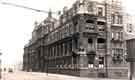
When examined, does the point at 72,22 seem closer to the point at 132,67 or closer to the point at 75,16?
the point at 75,16

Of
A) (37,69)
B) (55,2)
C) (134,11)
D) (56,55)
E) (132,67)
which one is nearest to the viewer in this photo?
(132,67)

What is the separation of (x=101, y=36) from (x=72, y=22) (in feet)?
16.0

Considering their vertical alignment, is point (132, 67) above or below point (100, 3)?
below

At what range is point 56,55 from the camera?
43.8 metres

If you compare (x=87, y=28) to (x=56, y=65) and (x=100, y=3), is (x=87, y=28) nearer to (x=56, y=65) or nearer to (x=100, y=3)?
(x=100, y=3)

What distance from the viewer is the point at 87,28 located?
112ft

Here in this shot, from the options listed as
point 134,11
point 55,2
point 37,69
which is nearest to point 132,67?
point 134,11

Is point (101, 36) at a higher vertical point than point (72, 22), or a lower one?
lower

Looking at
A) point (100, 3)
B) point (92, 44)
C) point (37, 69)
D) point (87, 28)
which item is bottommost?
point (37, 69)

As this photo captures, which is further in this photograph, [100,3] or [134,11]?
[100,3]

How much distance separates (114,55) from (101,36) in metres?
3.43

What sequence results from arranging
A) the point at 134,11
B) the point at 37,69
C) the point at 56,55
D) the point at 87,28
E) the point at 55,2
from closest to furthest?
the point at 134,11 → the point at 55,2 → the point at 87,28 → the point at 56,55 → the point at 37,69

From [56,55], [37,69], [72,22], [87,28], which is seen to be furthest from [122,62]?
[37,69]

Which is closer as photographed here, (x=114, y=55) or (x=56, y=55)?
(x=114, y=55)
